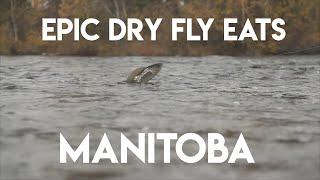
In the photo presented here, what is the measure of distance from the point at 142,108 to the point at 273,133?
342 centimetres

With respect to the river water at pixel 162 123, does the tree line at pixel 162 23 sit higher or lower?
higher

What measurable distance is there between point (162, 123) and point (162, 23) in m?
45.7

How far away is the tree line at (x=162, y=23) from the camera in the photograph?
45.7 meters

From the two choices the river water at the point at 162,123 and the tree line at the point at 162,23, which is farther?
the tree line at the point at 162,23

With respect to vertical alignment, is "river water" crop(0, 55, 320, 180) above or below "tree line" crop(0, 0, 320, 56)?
below

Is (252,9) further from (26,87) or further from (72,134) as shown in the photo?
(72,134)

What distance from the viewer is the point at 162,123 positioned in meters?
8.86

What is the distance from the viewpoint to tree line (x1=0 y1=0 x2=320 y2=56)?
150 feet

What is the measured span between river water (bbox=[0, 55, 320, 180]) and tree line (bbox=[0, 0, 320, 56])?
28298mm

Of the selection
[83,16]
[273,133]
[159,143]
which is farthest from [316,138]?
[83,16]

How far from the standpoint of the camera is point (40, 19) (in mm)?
59156

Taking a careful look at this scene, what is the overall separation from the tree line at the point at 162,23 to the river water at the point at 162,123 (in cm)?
2830

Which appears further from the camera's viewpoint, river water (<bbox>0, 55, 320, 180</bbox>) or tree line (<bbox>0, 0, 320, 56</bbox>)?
tree line (<bbox>0, 0, 320, 56</bbox>)

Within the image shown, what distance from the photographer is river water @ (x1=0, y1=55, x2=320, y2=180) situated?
5961mm
